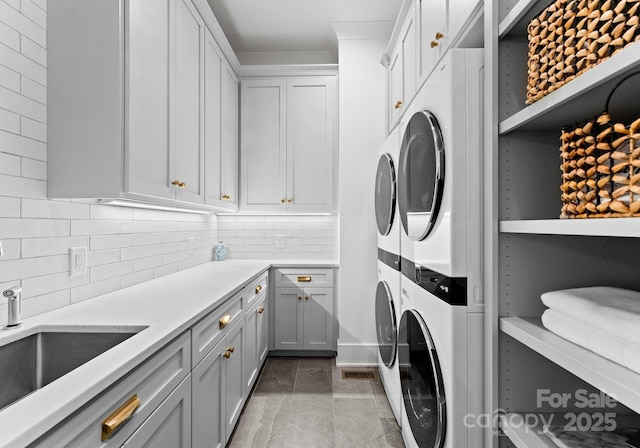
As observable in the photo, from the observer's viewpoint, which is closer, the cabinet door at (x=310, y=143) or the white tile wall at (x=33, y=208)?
the white tile wall at (x=33, y=208)

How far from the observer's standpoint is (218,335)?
1636 millimetres

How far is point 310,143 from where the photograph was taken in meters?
3.27

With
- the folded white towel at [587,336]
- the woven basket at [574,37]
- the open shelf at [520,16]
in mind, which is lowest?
the folded white towel at [587,336]

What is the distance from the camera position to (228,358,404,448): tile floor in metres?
1.96

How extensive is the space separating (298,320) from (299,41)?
263cm

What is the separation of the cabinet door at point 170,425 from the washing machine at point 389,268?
1.13 meters

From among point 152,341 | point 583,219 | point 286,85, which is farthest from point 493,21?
point 286,85

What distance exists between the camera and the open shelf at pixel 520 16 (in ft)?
3.14

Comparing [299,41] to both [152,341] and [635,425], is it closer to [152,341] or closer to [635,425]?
[152,341]

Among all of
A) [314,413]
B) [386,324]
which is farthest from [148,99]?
[314,413]

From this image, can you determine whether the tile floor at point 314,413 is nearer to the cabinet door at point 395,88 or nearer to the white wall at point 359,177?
the white wall at point 359,177

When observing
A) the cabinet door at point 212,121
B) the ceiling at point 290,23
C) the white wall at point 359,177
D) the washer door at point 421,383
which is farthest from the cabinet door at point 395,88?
the washer door at point 421,383

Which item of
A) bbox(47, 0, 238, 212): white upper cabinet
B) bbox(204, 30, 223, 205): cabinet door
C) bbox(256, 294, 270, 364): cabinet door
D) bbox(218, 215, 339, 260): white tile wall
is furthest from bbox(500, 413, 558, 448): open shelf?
bbox(218, 215, 339, 260): white tile wall

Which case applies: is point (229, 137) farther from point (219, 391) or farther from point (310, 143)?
point (219, 391)
